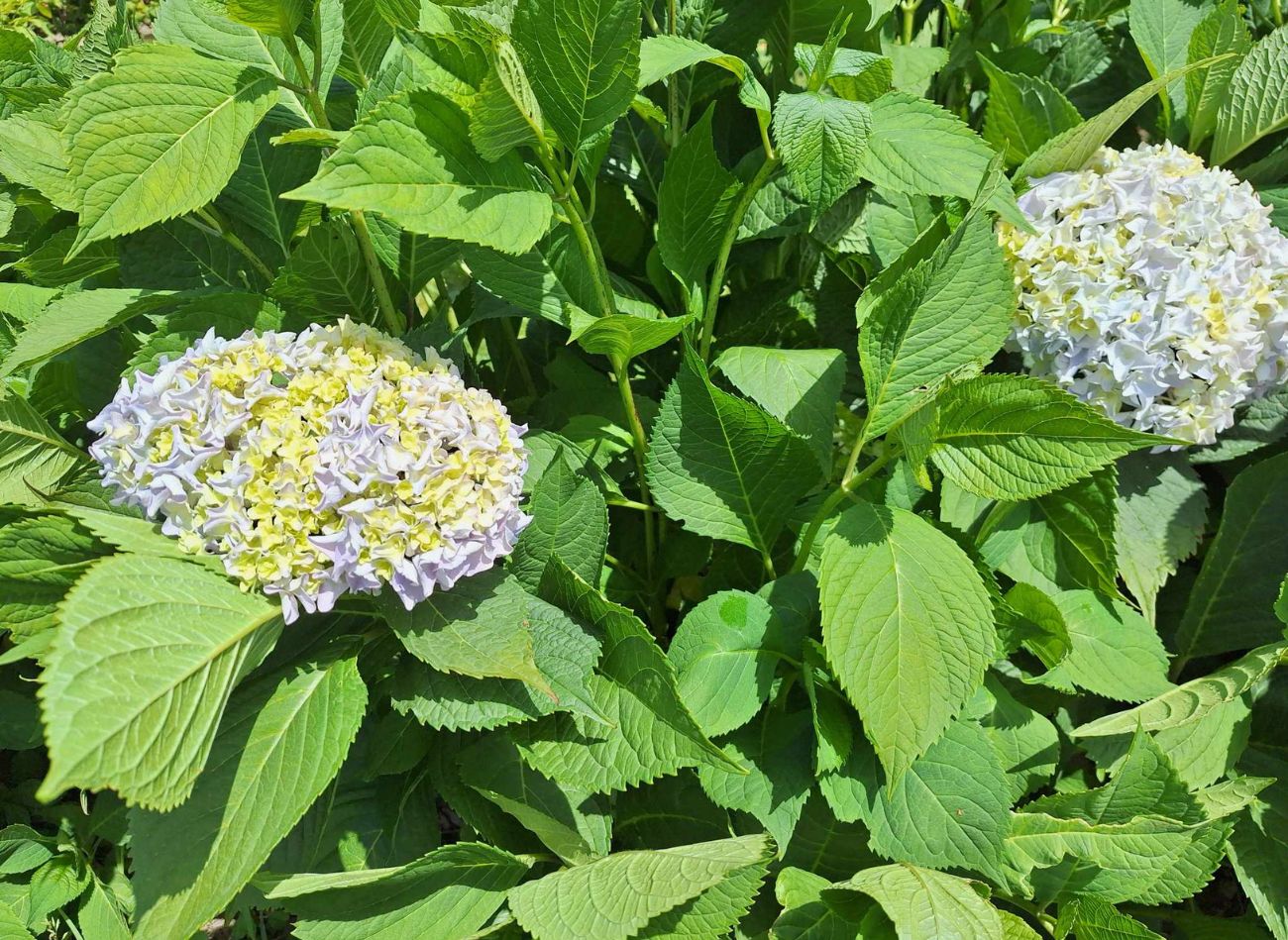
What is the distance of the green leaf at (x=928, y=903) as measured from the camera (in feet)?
4.56

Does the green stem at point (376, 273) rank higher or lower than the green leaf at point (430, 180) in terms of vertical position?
lower

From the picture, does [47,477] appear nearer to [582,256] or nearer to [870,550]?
[582,256]

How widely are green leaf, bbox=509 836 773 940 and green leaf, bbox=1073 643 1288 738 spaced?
69cm

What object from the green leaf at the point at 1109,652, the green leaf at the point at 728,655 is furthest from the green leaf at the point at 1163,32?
the green leaf at the point at 728,655

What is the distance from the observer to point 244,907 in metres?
1.80

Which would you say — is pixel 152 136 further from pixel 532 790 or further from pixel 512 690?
pixel 532 790

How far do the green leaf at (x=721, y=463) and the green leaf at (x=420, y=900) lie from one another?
2.12 feet

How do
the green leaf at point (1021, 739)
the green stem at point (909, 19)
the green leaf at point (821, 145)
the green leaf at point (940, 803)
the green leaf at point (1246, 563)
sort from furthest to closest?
1. the green stem at point (909, 19)
2. the green leaf at point (1246, 563)
3. the green leaf at point (1021, 739)
4. the green leaf at point (940, 803)
5. the green leaf at point (821, 145)

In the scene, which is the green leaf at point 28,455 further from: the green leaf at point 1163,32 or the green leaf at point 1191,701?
the green leaf at point 1163,32

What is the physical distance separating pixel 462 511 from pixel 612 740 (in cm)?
44

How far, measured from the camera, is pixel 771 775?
5.49ft

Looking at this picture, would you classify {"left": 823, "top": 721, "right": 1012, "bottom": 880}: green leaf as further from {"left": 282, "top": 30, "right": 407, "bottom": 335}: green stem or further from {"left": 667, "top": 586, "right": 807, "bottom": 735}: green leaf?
{"left": 282, "top": 30, "right": 407, "bottom": 335}: green stem

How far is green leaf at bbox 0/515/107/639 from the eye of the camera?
1.32 meters

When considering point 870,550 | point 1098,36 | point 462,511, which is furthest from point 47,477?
point 1098,36
